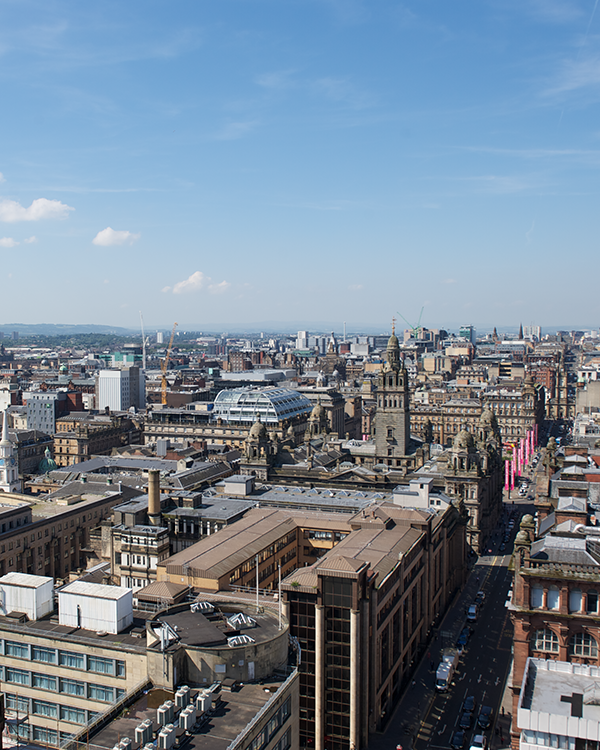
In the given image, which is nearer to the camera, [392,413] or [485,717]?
[485,717]

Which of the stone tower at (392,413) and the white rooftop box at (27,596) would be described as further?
the stone tower at (392,413)

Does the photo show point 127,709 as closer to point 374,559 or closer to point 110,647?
point 110,647

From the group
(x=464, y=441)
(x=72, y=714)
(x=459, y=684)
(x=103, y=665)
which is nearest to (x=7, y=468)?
(x=72, y=714)

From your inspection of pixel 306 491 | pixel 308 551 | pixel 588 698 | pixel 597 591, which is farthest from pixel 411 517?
pixel 588 698

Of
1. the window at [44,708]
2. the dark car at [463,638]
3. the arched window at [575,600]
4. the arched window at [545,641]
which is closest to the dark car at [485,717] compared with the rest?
the dark car at [463,638]

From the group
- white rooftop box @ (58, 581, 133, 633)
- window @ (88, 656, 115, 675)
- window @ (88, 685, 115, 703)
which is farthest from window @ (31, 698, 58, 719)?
white rooftop box @ (58, 581, 133, 633)

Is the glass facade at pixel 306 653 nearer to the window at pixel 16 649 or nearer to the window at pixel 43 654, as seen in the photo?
the window at pixel 43 654

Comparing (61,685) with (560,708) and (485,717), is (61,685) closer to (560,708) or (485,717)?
(560,708)
